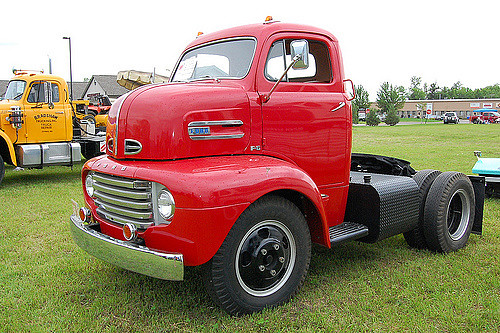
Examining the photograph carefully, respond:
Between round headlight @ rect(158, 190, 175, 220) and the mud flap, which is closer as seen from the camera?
round headlight @ rect(158, 190, 175, 220)

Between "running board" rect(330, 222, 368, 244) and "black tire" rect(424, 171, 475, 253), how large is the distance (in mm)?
982

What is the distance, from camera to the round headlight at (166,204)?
3.02m

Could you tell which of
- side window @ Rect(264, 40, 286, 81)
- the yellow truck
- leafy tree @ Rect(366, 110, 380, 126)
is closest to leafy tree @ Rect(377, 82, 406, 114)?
leafy tree @ Rect(366, 110, 380, 126)

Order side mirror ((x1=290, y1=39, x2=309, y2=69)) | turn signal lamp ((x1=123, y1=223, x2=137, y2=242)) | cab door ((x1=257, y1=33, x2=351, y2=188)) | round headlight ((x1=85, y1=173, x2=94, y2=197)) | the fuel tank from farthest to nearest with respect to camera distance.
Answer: round headlight ((x1=85, y1=173, x2=94, y2=197)) < cab door ((x1=257, y1=33, x2=351, y2=188)) < side mirror ((x1=290, y1=39, x2=309, y2=69)) < the fuel tank < turn signal lamp ((x1=123, y1=223, x2=137, y2=242))

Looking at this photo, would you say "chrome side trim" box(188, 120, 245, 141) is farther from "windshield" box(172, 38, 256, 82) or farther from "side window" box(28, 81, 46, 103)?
"side window" box(28, 81, 46, 103)

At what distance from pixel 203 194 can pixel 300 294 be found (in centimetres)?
145

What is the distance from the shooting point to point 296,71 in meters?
3.97

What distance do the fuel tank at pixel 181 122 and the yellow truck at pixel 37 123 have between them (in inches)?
284

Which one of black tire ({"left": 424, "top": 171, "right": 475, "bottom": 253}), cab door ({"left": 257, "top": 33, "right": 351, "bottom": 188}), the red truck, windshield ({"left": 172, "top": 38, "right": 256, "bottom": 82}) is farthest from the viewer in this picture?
black tire ({"left": 424, "top": 171, "right": 475, "bottom": 253})

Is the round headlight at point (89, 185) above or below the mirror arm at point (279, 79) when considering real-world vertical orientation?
below

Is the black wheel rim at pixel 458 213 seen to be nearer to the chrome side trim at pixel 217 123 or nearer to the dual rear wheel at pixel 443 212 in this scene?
the dual rear wheel at pixel 443 212

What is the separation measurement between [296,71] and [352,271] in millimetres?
2024

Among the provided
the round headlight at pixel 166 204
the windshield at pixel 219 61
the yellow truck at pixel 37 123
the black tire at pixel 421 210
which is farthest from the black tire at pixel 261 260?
the yellow truck at pixel 37 123

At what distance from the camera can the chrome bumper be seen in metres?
2.88
